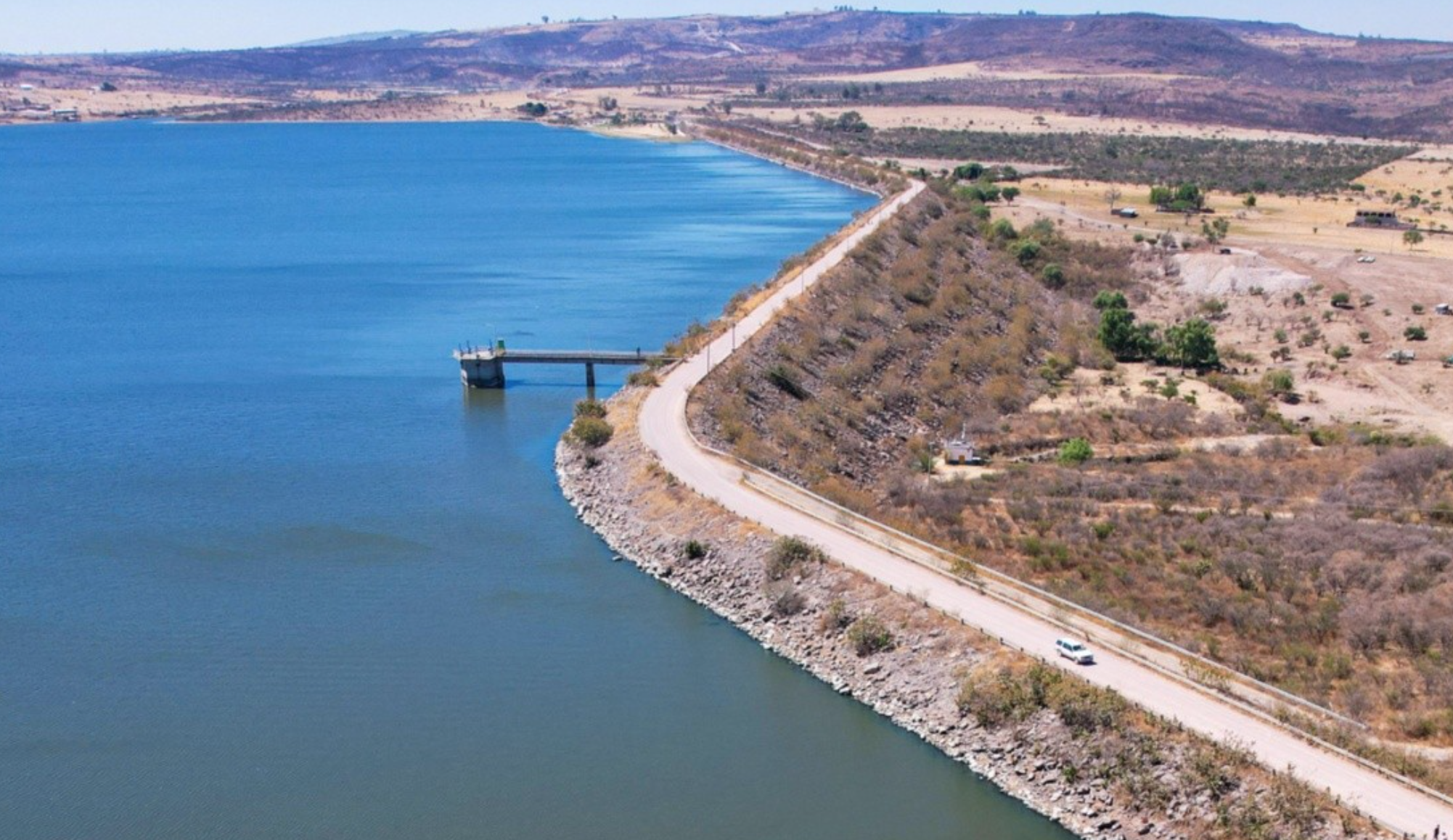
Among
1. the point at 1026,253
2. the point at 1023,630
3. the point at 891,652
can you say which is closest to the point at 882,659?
the point at 891,652

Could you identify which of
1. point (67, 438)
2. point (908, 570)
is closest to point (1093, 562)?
point (908, 570)

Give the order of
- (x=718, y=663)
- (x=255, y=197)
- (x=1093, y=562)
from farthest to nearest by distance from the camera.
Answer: (x=255, y=197), (x=1093, y=562), (x=718, y=663)

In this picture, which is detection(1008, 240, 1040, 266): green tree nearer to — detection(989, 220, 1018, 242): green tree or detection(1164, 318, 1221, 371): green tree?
detection(989, 220, 1018, 242): green tree

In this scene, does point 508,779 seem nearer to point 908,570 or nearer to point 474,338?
point 908,570

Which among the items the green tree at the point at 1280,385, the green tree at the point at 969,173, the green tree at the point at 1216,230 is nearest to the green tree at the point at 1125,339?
the green tree at the point at 1280,385

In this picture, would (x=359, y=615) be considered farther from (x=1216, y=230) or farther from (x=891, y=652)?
(x=1216, y=230)

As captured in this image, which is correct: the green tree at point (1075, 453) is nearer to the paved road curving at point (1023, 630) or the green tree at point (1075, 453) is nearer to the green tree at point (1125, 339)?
the paved road curving at point (1023, 630)

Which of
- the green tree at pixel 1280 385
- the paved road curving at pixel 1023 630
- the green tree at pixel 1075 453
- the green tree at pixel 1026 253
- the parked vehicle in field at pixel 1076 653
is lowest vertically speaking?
the green tree at pixel 1280 385
